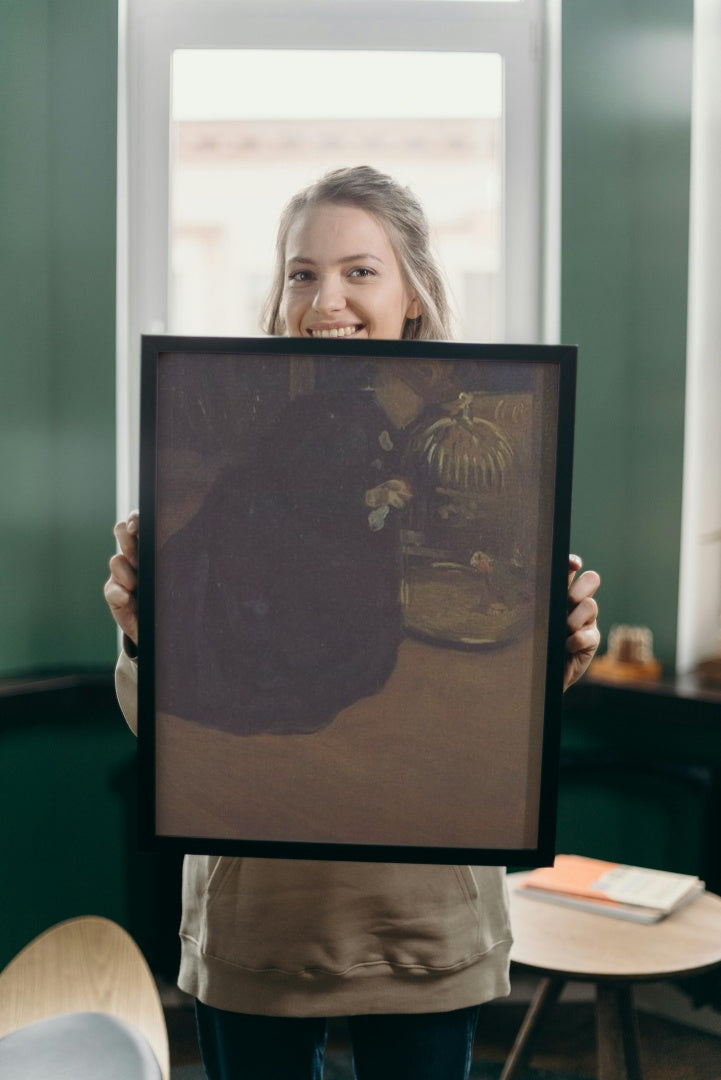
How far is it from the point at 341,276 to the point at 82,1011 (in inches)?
29.3

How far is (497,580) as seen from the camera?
3.00ft

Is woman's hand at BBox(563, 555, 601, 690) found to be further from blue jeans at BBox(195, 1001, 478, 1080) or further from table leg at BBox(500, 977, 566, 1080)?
table leg at BBox(500, 977, 566, 1080)

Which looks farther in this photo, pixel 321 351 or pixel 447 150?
pixel 447 150

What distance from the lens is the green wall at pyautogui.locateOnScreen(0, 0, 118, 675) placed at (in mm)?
2441

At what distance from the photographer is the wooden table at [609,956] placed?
5.31 ft

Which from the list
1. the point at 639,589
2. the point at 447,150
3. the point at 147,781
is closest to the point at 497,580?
the point at 147,781

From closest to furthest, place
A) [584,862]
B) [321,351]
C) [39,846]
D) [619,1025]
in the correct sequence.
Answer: [321,351]
[619,1025]
[584,862]
[39,846]

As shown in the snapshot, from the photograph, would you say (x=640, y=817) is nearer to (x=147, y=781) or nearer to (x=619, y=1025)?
(x=619, y=1025)

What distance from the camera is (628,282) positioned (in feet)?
8.49

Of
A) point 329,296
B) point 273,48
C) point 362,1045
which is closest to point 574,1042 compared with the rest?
point 362,1045

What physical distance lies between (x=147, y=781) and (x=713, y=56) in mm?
2291

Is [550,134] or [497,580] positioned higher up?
[550,134]

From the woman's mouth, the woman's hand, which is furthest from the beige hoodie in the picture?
the woman's mouth

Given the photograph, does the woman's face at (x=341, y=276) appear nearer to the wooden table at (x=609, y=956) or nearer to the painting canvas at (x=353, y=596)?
the painting canvas at (x=353, y=596)
